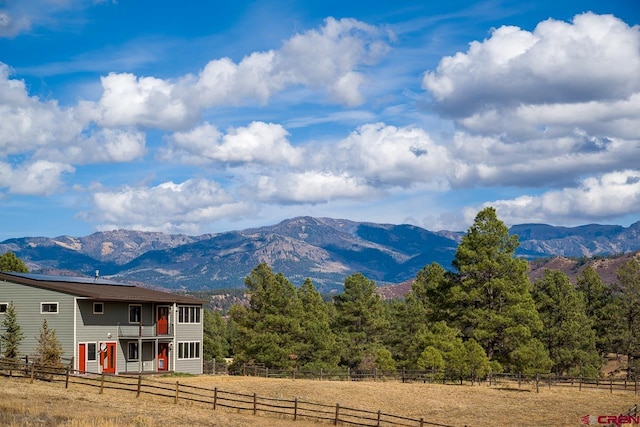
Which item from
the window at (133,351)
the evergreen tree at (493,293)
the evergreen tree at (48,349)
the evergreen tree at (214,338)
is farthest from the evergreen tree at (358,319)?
the evergreen tree at (48,349)

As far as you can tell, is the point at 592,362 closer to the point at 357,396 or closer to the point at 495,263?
the point at 495,263

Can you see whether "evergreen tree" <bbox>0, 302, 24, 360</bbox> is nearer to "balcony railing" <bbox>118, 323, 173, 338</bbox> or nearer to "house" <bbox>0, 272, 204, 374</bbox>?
"house" <bbox>0, 272, 204, 374</bbox>

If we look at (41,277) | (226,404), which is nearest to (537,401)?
(226,404)

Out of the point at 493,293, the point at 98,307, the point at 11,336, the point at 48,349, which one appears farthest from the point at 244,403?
the point at 493,293

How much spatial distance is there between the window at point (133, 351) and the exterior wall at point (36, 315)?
20.5 ft

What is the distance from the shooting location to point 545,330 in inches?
3036

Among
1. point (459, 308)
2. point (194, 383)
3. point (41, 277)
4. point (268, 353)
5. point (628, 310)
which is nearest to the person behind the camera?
point (194, 383)

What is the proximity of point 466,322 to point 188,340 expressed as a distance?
24.1m

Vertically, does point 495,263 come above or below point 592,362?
above

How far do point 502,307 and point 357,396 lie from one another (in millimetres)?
17487

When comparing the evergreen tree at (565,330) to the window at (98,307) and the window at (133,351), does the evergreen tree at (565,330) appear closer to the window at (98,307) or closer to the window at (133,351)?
the window at (133,351)

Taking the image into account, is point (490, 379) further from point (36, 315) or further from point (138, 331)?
point (36, 315)

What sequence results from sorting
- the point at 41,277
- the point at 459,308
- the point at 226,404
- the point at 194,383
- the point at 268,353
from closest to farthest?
the point at 226,404 → the point at 194,383 → the point at 41,277 → the point at 459,308 → the point at 268,353

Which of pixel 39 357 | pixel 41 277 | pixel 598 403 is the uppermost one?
pixel 41 277
